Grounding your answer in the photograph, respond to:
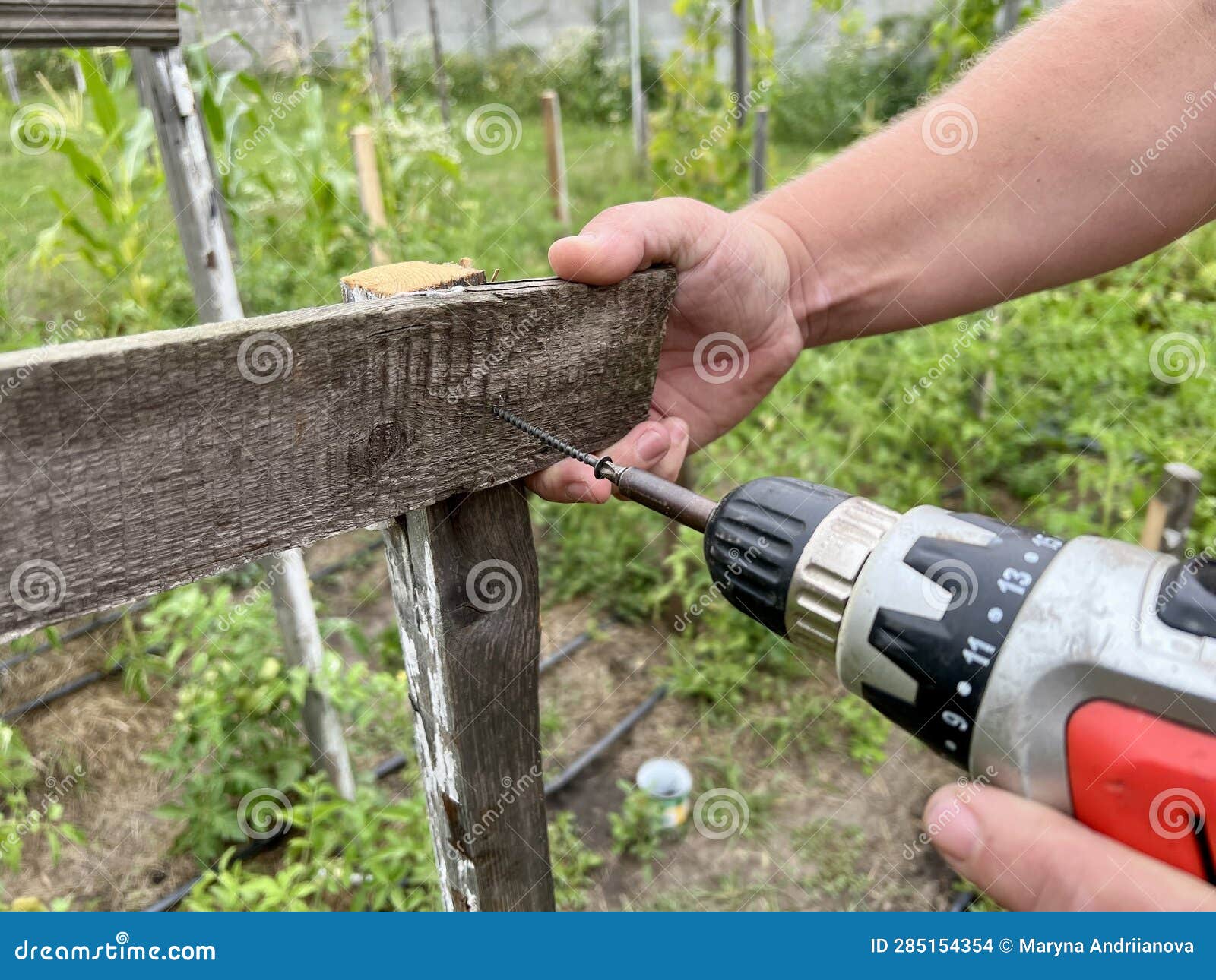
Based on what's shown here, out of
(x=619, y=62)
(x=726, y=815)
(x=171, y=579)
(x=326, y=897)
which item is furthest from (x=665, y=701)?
(x=619, y=62)

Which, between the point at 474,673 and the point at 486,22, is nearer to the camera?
the point at 474,673

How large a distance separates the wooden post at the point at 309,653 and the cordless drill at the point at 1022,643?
1.44 m

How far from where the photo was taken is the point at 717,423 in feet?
5.09

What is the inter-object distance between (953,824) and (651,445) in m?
0.61

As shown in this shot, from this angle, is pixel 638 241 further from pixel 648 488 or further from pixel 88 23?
pixel 88 23

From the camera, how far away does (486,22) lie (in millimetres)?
9727

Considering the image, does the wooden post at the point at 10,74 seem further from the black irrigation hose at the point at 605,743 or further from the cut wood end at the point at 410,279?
the cut wood end at the point at 410,279

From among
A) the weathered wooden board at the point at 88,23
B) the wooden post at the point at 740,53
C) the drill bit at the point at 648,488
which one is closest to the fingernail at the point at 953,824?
the drill bit at the point at 648,488

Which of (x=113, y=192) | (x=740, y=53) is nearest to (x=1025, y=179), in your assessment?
(x=740, y=53)

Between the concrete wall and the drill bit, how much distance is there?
8003 mm

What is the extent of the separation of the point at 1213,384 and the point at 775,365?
2.31 meters

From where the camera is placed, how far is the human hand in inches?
41.3
